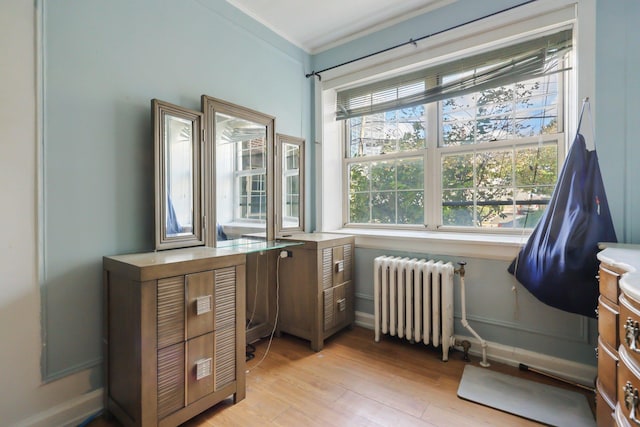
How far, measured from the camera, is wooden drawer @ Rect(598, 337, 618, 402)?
1.26 m

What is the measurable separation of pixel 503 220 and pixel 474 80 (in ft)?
3.68

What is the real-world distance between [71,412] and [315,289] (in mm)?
1531

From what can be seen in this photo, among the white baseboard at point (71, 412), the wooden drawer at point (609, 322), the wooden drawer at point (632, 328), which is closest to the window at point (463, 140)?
the wooden drawer at point (609, 322)

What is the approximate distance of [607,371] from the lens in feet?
4.32

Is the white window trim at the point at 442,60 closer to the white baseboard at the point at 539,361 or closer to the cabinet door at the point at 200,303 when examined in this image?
the white baseboard at the point at 539,361

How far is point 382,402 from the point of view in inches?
67.1

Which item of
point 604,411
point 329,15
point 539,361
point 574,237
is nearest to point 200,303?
point 604,411

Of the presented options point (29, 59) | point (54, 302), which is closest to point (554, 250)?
point (54, 302)

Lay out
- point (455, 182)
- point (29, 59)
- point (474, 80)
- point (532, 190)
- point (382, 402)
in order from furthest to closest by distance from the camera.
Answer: point (455, 182) → point (474, 80) → point (532, 190) → point (382, 402) → point (29, 59)

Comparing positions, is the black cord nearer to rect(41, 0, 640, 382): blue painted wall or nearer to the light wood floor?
the light wood floor

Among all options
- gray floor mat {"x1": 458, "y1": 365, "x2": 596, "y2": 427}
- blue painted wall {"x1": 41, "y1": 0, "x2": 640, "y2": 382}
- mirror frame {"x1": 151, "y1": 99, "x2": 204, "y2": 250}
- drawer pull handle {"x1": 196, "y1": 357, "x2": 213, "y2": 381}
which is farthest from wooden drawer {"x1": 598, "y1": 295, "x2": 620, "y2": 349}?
mirror frame {"x1": 151, "y1": 99, "x2": 204, "y2": 250}

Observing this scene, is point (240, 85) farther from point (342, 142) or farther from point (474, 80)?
point (474, 80)

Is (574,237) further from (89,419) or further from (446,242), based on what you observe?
(89,419)

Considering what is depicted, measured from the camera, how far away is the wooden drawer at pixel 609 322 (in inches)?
48.3
